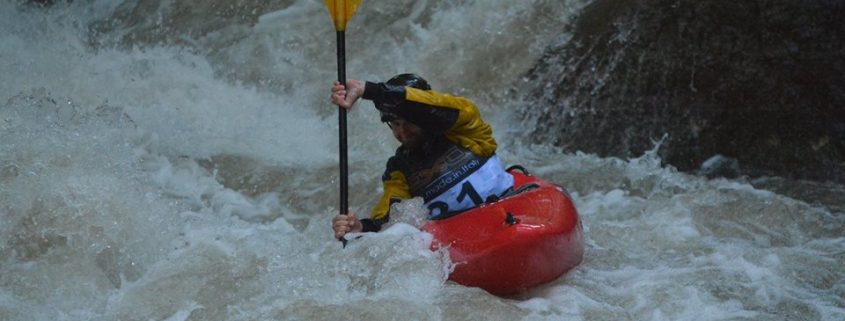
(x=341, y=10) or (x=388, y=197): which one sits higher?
(x=341, y=10)

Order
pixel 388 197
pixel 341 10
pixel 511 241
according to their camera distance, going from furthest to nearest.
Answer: pixel 341 10 < pixel 388 197 < pixel 511 241

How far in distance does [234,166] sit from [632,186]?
2.17 m

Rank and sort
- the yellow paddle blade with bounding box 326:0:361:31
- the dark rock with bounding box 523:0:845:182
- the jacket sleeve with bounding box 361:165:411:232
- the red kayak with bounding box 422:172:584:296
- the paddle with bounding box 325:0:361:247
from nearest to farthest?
the red kayak with bounding box 422:172:584:296 → the paddle with bounding box 325:0:361:247 → the jacket sleeve with bounding box 361:165:411:232 → the yellow paddle blade with bounding box 326:0:361:31 → the dark rock with bounding box 523:0:845:182

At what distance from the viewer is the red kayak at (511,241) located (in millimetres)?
3689

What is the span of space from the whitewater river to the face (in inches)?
13.2

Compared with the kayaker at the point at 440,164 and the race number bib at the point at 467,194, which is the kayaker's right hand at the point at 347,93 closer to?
the kayaker at the point at 440,164

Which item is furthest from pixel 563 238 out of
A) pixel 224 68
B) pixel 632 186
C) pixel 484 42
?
pixel 224 68

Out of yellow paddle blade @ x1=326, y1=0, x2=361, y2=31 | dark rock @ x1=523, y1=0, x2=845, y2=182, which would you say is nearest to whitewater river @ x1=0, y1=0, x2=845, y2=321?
dark rock @ x1=523, y1=0, x2=845, y2=182

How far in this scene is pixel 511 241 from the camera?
3664 millimetres

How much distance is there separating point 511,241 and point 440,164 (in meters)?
0.55

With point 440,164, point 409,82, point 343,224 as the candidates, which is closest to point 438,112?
point 409,82

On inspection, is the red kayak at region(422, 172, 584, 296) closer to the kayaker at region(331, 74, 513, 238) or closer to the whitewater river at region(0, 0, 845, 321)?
the whitewater river at region(0, 0, 845, 321)

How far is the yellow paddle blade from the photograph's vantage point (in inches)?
166

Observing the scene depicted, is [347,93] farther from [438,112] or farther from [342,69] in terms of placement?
[438,112]
